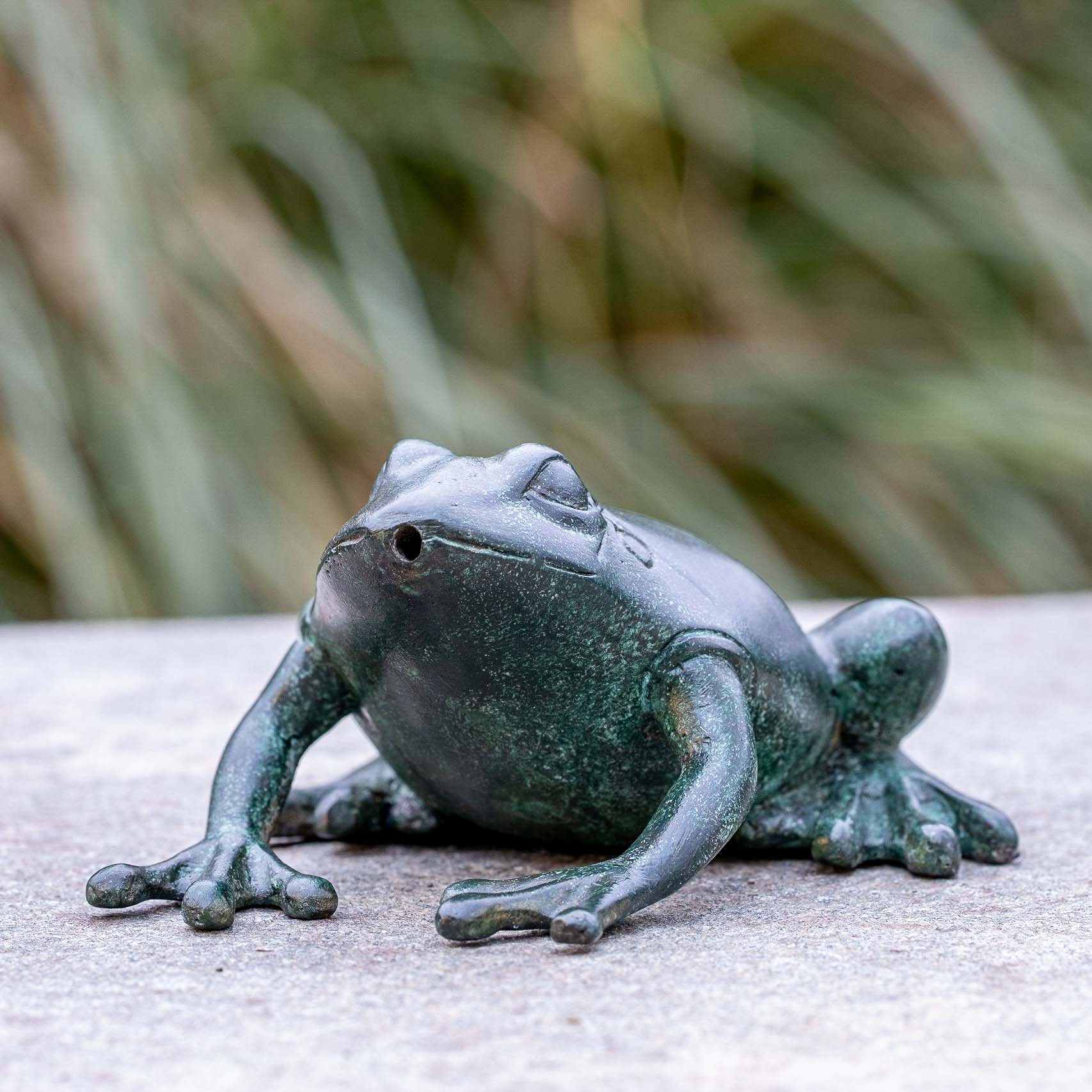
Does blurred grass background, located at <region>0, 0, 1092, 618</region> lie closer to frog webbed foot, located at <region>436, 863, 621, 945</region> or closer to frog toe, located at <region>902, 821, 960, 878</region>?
Result: frog toe, located at <region>902, 821, 960, 878</region>

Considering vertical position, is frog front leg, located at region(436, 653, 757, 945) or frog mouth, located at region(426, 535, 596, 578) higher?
frog mouth, located at region(426, 535, 596, 578)

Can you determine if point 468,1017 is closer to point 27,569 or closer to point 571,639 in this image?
point 571,639

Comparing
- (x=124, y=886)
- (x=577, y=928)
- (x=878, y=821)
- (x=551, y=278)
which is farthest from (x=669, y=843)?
(x=551, y=278)

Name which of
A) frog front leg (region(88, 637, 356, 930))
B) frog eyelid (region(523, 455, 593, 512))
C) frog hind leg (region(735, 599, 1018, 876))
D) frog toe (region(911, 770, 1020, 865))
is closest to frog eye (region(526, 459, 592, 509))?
frog eyelid (region(523, 455, 593, 512))

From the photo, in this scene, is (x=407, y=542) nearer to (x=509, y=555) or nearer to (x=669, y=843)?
(x=509, y=555)

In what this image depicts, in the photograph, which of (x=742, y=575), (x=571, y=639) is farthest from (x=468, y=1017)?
(x=742, y=575)

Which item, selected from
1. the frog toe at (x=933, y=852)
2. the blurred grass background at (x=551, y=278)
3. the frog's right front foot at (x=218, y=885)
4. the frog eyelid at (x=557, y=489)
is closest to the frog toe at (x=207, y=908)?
the frog's right front foot at (x=218, y=885)
